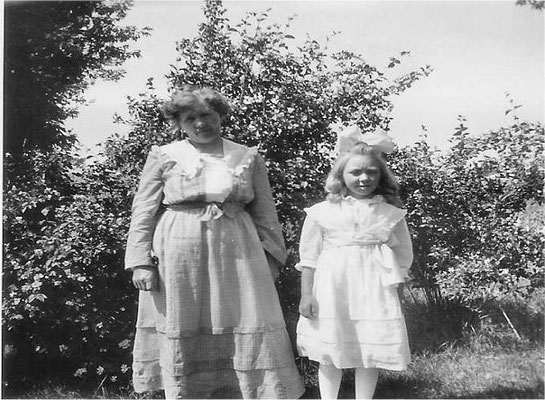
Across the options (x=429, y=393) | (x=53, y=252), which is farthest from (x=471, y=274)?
(x=53, y=252)

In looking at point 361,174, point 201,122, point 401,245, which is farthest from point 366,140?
point 201,122

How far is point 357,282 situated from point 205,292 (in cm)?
66

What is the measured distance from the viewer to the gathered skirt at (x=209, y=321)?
103 inches

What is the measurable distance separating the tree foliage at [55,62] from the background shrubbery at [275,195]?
14 cm

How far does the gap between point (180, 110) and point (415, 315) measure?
6.23 feet

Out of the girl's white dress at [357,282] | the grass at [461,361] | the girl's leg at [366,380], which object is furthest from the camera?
the grass at [461,361]

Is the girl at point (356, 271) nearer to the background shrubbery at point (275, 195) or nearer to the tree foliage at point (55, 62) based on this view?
the background shrubbery at point (275, 195)

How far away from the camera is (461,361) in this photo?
3.49 metres

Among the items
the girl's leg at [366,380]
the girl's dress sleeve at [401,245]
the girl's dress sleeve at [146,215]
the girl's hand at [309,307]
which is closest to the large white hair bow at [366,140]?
the girl's dress sleeve at [401,245]

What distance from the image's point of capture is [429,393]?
10.7 ft

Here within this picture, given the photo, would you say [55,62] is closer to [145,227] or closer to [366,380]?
[145,227]

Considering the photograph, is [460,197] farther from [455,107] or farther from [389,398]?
[389,398]

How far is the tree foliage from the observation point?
3.31m

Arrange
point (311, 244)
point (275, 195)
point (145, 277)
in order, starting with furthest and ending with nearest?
point (275, 195) → point (311, 244) → point (145, 277)
